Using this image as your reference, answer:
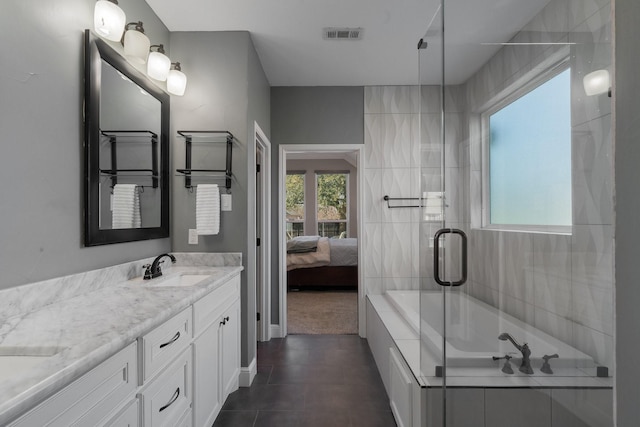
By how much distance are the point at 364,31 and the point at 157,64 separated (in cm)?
154

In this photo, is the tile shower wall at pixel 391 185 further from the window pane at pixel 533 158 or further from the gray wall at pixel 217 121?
the window pane at pixel 533 158

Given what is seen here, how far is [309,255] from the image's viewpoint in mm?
5211

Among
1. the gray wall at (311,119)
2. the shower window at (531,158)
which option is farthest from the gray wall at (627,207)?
the gray wall at (311,119)

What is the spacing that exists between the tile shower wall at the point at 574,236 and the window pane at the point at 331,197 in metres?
6.30

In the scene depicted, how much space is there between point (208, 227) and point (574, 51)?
84.8 inches

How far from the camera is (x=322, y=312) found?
164 inches

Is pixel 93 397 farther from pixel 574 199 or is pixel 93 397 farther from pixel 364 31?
pixel 364 31

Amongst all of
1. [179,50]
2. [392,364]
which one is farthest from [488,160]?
[179,50]

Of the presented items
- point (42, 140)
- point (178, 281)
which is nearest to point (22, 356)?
point (42, 140)

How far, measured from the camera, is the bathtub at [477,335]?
121 cm

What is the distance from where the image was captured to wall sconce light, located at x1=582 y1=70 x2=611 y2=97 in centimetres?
84

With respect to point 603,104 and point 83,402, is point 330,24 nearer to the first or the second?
point 603,104

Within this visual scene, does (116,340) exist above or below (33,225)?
below

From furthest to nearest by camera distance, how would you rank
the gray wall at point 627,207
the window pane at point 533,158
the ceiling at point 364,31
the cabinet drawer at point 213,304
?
the cabinet drawer at point 213,304
the ceiling at point 364,31
the window pane at point 533,158
the gray wall at point 627,207
